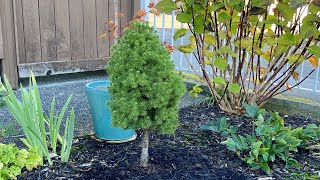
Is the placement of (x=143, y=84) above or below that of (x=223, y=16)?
below

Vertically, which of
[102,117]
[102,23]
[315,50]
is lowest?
[102,117]

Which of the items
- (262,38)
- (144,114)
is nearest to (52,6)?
(262,38)

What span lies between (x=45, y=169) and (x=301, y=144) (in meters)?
1.50

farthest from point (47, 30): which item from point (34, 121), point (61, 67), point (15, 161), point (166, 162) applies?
point (166, 162)

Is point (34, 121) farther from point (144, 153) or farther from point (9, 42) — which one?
point (9, 42)

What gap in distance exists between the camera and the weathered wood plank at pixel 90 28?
385cm

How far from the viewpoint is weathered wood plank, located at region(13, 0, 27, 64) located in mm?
3379

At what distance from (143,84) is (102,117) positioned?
63 cm

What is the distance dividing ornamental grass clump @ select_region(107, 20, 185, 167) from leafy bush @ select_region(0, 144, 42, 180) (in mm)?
457

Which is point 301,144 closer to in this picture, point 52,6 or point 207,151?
point 207,151

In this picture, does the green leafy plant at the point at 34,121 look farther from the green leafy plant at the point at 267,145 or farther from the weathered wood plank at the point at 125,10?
the weathered wood plank at the point at 125,10

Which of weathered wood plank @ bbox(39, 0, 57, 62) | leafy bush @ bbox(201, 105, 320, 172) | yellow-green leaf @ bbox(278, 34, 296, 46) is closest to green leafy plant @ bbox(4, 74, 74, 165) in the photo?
→ leafy bush @ bbox(201, 105, 320, 172)

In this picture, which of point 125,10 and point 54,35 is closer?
point 54,35

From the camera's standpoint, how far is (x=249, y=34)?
2.90 meters
